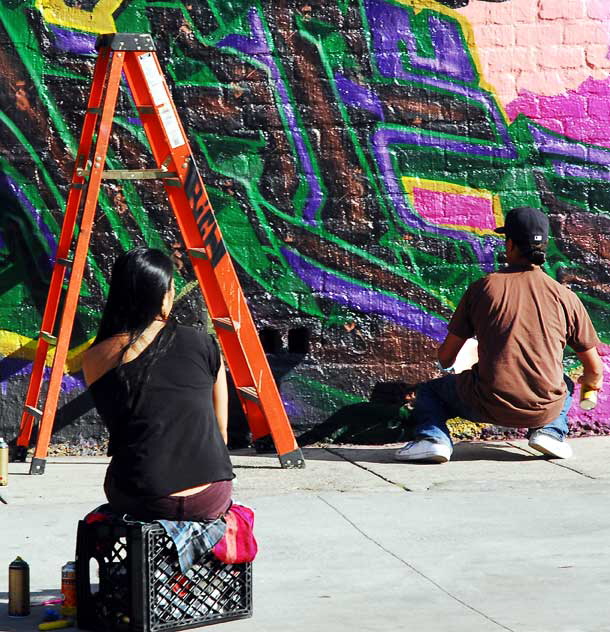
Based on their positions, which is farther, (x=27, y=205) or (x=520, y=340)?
(x=27, y=205)

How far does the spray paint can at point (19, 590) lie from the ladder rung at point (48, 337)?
9.01 ft

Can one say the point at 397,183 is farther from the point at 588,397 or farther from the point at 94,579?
the point at 94,579

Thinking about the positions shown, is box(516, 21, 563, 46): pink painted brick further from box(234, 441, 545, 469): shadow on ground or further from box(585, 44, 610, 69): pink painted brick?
box(234, 441, 545, 469): shadow on ground

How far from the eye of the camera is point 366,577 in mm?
4965

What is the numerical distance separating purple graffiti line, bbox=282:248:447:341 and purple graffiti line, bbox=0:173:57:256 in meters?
1.45

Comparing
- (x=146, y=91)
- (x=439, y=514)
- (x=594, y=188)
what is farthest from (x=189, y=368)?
(x=594, y=188)

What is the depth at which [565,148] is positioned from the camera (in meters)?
8.10

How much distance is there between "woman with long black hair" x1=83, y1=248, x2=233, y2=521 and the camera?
14.5 ft

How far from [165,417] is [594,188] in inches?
179

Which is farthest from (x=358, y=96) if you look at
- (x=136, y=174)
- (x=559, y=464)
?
(x=559, y=464)

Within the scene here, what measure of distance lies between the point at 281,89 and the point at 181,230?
4.42 ft

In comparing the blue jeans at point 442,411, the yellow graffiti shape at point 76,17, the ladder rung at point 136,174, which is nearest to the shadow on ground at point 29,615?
the ladder rung at point 136,174

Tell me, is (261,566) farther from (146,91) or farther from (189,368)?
(146,91)

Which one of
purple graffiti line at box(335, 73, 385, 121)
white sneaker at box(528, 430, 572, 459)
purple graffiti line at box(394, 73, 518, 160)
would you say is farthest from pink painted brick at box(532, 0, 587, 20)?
white sneaker at box(528, 430, 572, 459)
